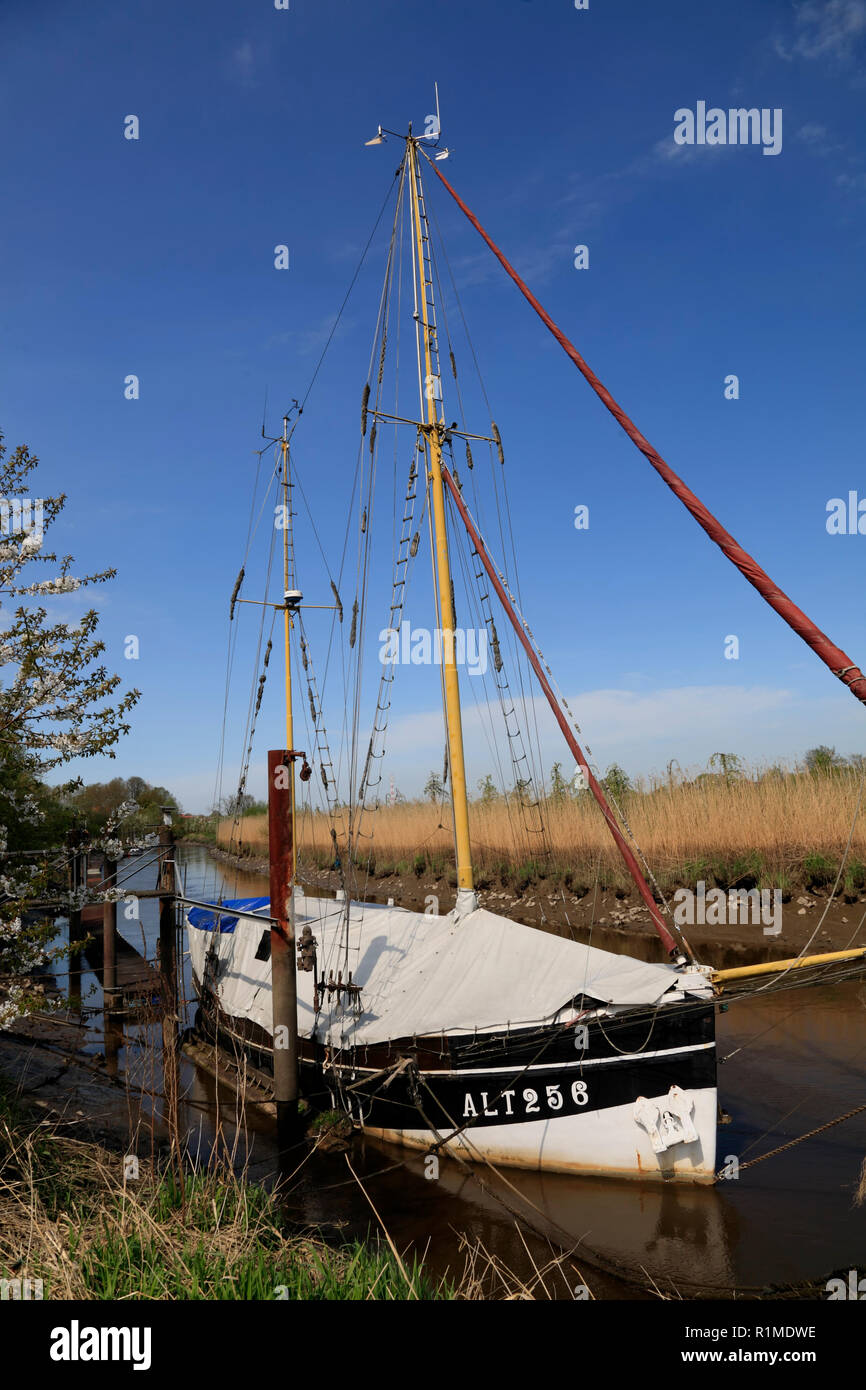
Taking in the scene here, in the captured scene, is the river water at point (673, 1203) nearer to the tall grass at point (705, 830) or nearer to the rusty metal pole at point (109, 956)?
the rusty metal pole at point (109, 956)

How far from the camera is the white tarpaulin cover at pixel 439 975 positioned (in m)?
9.49

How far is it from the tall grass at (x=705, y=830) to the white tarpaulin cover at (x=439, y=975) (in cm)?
347

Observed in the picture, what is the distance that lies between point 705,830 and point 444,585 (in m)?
13.8

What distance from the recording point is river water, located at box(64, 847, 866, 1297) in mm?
7367

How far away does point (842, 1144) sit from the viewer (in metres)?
9.80

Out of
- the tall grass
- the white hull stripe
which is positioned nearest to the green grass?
the white hull stripe

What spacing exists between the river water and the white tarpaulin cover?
5.58 feet

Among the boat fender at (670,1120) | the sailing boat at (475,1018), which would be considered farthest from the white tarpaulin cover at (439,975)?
the boat fender at (670,1120)

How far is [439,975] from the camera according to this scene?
10984mm

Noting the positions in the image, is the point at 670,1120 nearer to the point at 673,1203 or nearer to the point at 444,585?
the point at 673,1203

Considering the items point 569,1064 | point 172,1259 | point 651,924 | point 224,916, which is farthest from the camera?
point 651,924

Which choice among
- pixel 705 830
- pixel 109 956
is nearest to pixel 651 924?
pixel 705 830

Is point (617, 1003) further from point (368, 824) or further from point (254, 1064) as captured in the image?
point (368, 824)
